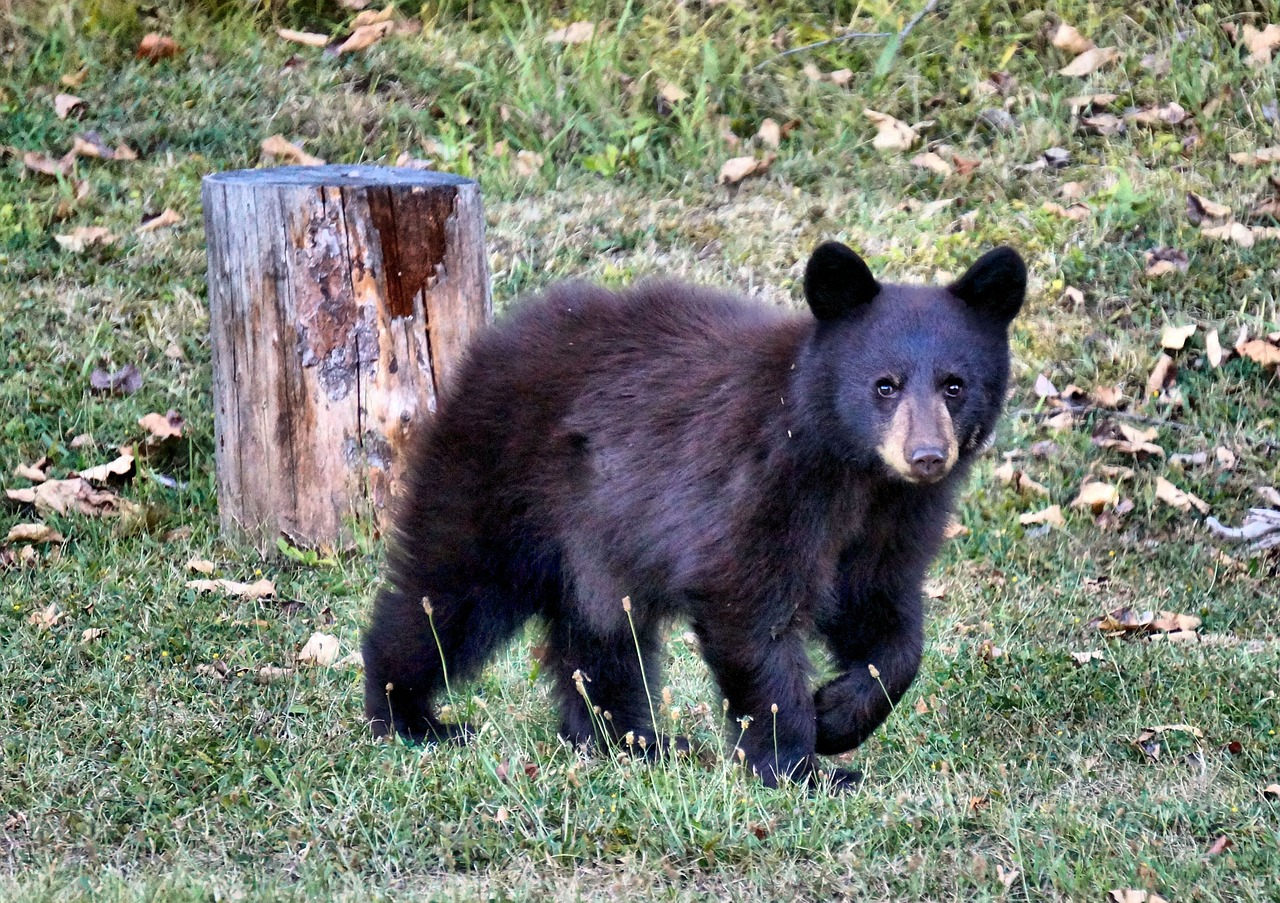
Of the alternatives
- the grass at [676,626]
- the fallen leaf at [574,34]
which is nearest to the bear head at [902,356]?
the grass at [676,626]

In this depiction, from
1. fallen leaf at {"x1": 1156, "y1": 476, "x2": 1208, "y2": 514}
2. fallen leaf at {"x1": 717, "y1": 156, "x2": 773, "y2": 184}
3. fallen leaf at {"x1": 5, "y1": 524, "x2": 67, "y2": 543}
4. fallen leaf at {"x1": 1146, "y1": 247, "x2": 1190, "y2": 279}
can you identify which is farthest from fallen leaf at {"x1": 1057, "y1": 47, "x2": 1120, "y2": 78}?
fallen leaf at {"x1": 5, "y1": 524, "x2": 67, "y2": 543}

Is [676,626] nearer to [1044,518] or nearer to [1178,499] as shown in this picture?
[1044,518]

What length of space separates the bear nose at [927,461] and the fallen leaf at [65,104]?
21.9 feet

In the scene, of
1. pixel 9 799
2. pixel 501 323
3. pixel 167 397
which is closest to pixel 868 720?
pixel 501 323

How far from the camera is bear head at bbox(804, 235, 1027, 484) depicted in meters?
4.03

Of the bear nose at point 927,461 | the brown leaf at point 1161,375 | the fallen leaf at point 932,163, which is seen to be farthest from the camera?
the fallen leaf at point 932,163

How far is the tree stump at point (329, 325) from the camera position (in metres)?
5.91

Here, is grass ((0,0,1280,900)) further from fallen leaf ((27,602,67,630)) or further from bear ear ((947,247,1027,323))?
bear ear ((947,247,1027,323))

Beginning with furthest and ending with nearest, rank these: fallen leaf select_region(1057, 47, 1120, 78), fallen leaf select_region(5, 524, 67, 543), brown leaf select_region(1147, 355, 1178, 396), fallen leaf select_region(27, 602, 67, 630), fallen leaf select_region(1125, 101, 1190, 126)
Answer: fallen leaf select_region(1057, 47, 1120, 78), fallen leaf select_region(1125, 101, 1190, 126), brown leaf select_region(1147, 355, 1178, 396), fallen leaf select_region(5, 524, 67, 543), fallen leaf select_region(27, 602, 67, 630)

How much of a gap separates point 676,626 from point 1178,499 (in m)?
2.40

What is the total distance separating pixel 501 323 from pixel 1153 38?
6242mm

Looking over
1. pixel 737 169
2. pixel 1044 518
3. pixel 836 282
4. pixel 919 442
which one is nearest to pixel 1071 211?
pixel 737 169

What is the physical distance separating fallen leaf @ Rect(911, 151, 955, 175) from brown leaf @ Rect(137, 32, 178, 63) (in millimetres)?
4505

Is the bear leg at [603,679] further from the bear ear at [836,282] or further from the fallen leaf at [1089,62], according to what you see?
Answer: the fallen leaf at [1089,62]
